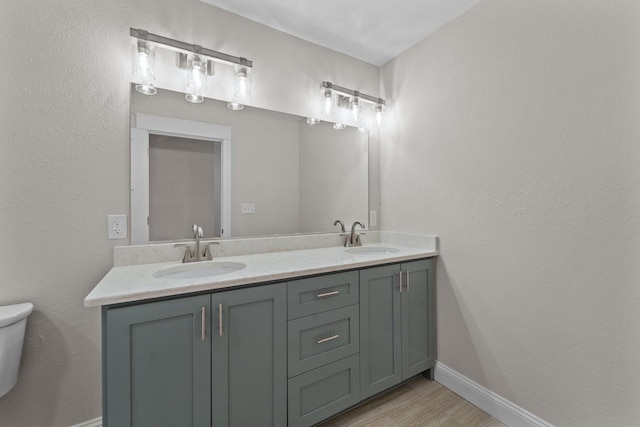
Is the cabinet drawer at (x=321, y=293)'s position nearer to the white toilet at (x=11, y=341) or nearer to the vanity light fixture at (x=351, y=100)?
the white toilet at (x=11, y=341)

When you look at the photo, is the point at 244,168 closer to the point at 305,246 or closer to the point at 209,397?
the point at 305,246

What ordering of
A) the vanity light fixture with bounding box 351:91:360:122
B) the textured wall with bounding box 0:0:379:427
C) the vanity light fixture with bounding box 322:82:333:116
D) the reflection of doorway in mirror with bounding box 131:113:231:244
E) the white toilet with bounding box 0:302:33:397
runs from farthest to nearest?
the vanity light fixture with bounding box 351:91:360:122 < the vanity light fixture with bounding box 322:82:333:116 < the reflection of doorway in mirror with bounding box 131:113:231:244 < the textured wall with bounding box 0:0:379:427 < the white toilet with bounding box 0:302:33:397

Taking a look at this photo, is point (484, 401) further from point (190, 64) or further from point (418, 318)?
point (190, 64)

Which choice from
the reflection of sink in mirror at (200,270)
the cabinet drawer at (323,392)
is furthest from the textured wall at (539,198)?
the reflection of sink in mirror at (200,270)

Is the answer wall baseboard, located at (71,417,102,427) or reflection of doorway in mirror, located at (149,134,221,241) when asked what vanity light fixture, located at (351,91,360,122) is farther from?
wall baseboard, located at (71,417,102,427)

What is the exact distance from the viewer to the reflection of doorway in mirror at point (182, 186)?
1.59 meters

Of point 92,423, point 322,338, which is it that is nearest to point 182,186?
point 322,338

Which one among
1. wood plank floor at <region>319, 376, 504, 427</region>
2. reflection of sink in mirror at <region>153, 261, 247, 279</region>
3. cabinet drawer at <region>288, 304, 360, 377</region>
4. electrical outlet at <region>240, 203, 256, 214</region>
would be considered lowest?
wood plank floor at <region>319, 376, 504, 427</region>

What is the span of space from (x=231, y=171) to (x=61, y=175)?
32.4 inches

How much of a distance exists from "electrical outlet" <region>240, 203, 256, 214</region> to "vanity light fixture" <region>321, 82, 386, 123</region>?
2.98 ft

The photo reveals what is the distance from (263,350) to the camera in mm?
1292

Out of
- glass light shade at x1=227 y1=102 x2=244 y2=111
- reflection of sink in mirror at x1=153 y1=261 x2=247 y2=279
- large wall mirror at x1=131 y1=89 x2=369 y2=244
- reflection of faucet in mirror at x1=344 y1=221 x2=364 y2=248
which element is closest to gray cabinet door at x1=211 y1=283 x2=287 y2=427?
reflection of sink in mirror at x1=153 y1=261 x2=247 y2=279

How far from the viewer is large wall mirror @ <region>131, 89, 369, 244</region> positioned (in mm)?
1574

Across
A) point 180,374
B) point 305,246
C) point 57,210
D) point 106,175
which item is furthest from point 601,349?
point 57,210
